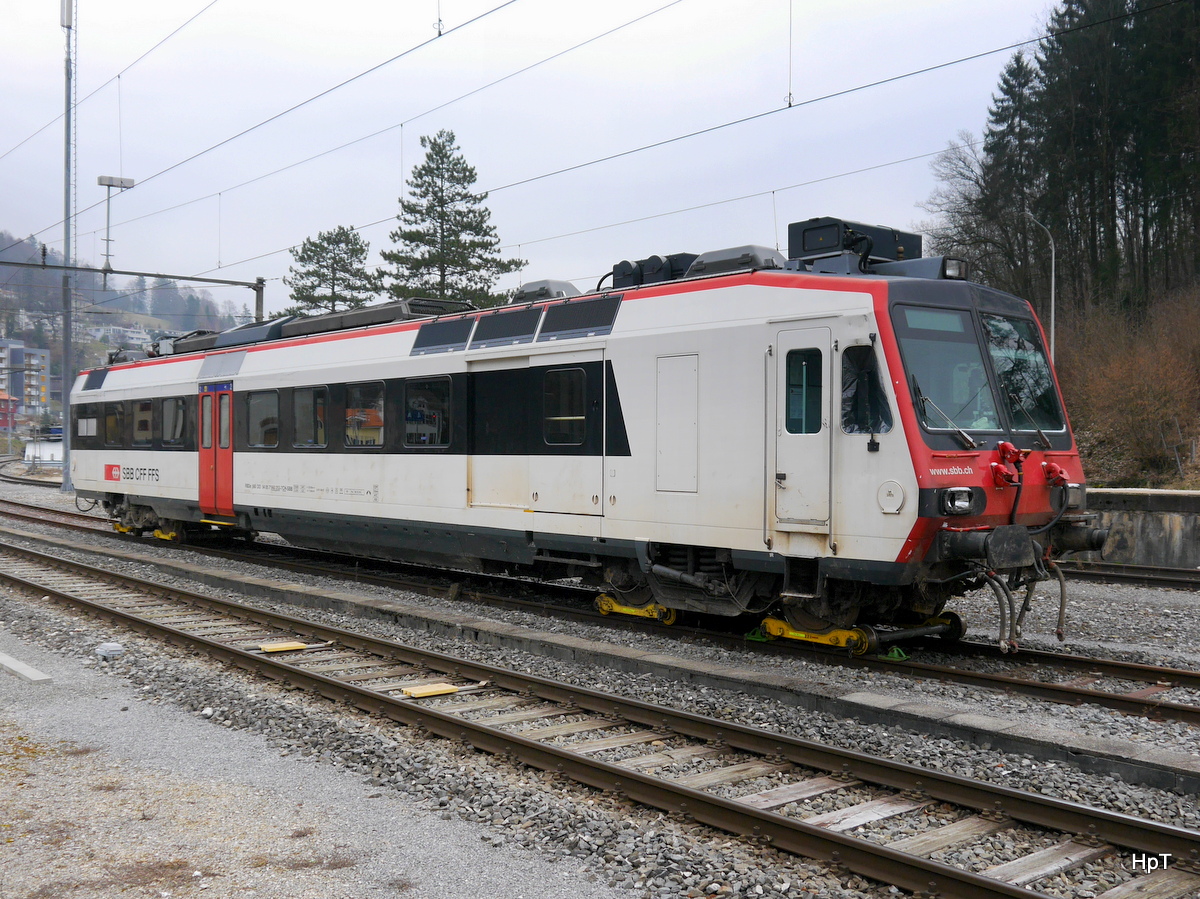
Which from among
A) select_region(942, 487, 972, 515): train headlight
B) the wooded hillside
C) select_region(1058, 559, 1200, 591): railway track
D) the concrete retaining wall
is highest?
the wooded hillside

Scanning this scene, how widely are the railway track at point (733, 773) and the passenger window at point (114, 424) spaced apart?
10366 mm

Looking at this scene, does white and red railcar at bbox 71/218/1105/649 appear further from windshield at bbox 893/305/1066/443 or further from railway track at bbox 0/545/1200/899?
railway track at bbox 0/545/1200/899

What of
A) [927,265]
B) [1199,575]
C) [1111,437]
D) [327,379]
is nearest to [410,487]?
[327,379]

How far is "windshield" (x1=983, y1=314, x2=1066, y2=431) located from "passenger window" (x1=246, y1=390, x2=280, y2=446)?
988 cm

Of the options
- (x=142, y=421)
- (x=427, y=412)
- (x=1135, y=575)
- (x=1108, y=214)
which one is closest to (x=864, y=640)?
(x=427, y=412)

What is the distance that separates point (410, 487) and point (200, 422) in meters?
5.68

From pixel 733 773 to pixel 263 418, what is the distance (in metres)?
10.8

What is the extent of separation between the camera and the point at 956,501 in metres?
7.26

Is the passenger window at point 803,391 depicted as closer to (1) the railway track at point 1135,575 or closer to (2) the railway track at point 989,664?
(2) the railway track at point 989,664

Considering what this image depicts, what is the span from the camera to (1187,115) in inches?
1260

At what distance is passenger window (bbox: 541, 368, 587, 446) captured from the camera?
9.76 metres

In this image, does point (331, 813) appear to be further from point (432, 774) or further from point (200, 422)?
point (200, 422)

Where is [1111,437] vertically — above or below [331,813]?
above

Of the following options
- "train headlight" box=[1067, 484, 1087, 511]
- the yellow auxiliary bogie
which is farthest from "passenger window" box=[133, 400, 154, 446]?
"train headlight" box=[1067, 484, 1087, 511]
